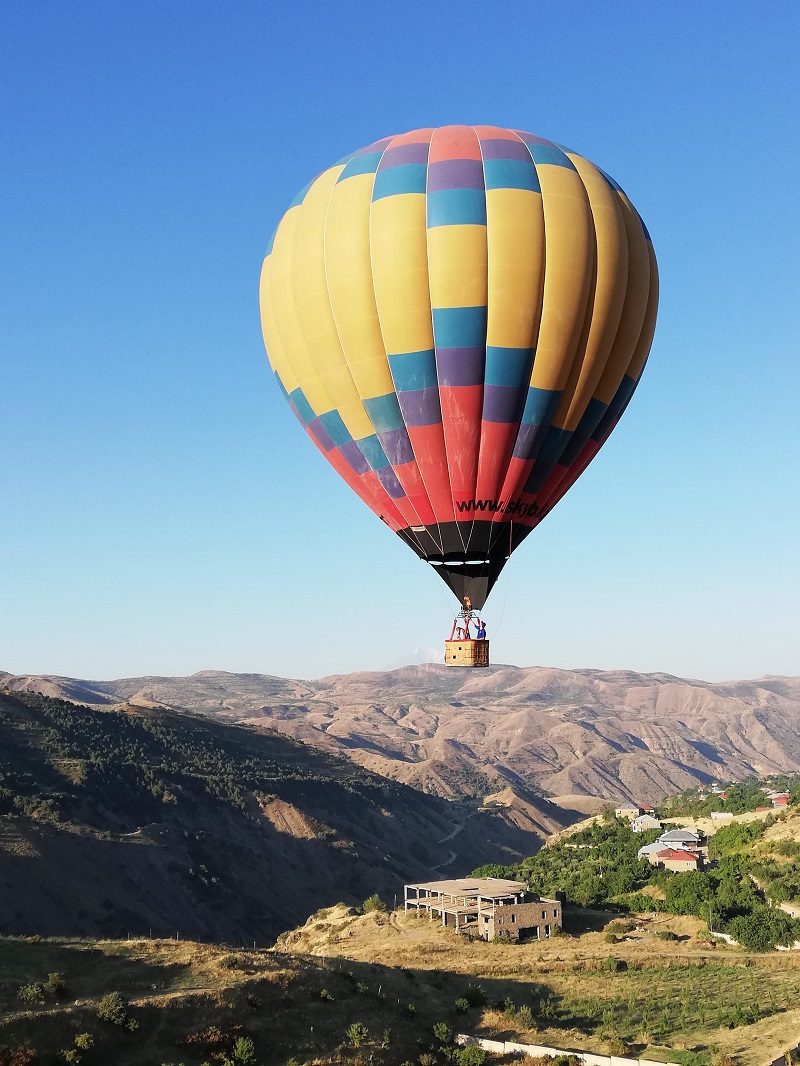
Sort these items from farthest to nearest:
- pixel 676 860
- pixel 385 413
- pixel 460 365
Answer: pixel 676 860 < pixel 385 413 < pixel 460 365

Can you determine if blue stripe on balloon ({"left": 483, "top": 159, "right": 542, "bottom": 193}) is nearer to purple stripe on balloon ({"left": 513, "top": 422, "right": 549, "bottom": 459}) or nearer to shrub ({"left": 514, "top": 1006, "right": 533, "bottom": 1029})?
purple stripe on balloon ({"left": 513, "top": 422, "right": 549, "bottom": 459})

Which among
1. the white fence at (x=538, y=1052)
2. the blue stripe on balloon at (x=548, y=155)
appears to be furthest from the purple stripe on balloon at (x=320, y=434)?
the white fence at (x=538, y=1052)

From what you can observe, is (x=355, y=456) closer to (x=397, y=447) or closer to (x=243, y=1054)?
(x=397, y=447)

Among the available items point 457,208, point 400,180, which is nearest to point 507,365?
point 457,208

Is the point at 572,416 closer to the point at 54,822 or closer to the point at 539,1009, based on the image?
the point at 539,1009

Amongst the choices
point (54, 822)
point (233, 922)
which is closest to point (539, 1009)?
point (233, 922)

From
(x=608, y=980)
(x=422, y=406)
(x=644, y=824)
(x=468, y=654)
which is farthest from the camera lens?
(x=644, y=824)

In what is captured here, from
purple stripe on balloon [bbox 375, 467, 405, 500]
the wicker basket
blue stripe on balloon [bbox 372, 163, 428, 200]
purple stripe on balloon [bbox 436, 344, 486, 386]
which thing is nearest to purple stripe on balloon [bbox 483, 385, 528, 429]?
purple stripe on balloon [bbox 436, 344, 486, 386]
